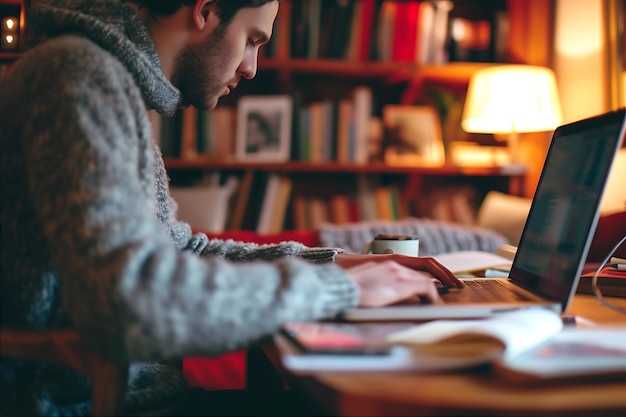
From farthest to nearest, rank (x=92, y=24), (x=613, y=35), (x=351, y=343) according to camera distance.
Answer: (x=613, y=35) < (x=92, y=24) < (x=351, y=343)

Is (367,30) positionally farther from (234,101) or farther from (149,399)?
(149,399)

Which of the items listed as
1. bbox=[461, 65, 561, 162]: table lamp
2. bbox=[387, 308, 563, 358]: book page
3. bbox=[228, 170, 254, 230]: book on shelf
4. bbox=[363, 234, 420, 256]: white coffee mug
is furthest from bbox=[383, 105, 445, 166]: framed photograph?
bbox=[387, 308, 563, 358]: book page

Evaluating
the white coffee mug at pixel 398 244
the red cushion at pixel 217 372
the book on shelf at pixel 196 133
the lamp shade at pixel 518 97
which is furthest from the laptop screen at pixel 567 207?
the book on shelf at pixel 196 133

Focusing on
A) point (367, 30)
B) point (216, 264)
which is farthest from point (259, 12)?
point (367, 30)

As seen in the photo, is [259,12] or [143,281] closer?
[143,281]

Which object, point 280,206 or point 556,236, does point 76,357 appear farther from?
point 280,206

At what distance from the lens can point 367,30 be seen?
2.99m

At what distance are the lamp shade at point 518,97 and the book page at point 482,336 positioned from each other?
2.21m

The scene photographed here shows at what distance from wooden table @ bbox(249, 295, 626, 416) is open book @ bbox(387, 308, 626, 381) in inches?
0.5

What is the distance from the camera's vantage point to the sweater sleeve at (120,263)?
2.06 ft

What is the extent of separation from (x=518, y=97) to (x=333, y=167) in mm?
840

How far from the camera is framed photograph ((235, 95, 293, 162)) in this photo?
2.93 metres

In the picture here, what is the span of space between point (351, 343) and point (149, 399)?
37cm

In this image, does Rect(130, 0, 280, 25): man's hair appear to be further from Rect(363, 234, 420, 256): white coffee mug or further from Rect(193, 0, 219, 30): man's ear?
Rect(363, 234, 420, 256): white coffee mug
